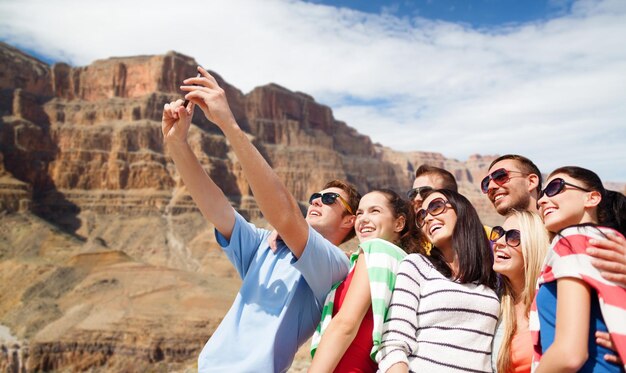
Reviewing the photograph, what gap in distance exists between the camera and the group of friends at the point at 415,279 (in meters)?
2.33

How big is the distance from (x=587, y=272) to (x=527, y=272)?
766mm

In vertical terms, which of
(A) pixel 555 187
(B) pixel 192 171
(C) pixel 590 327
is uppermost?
(A) pixel 555 187

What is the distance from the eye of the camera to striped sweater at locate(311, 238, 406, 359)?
275 cm

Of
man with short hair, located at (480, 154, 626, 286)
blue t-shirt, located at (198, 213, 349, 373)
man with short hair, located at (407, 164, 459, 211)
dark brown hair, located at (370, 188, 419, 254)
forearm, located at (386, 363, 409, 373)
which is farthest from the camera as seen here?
man with short hair, located at (407, 164, 459, 211)

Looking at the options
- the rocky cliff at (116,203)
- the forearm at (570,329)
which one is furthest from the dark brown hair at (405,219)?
the rocky cliff at (116,203)

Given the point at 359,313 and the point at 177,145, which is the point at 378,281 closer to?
the point at 359,313

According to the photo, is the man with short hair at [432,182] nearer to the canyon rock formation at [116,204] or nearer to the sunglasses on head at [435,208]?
the sunglasses on head at [435,208]

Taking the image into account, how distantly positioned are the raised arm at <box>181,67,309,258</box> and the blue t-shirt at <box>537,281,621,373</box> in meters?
1.36

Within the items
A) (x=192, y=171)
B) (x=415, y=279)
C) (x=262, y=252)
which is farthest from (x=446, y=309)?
(x=192, y=171)

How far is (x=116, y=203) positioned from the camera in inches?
2670

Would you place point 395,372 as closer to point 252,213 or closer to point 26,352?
point 26,352

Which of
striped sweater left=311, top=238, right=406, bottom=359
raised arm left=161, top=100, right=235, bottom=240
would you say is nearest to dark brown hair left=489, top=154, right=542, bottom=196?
striped sweater left=311, top=238, right=406, bottom=359

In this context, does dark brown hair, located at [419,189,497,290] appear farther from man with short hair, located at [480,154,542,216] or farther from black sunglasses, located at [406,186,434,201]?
black sunglasses, located at [406,186,434,201]

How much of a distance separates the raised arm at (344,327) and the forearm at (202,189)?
3.51 ft
